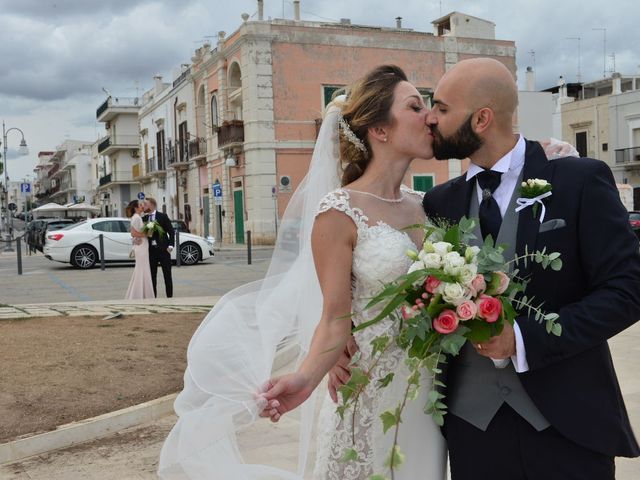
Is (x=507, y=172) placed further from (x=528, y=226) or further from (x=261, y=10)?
(x=261, y=10)

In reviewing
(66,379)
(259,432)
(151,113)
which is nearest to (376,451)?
(259,432)

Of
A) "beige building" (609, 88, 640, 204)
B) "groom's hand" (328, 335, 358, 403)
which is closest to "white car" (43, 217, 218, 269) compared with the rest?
"groom's hand" (328, 335, 358, 403)

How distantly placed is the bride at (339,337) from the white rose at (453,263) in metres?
0.53

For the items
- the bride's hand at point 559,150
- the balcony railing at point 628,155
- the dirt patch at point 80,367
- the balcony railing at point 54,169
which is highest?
the balcony railing at point 54,169

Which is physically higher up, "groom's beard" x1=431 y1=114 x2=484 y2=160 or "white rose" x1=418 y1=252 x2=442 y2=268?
"groom's beard" x1=431 y1=114 x2=484 y2=160

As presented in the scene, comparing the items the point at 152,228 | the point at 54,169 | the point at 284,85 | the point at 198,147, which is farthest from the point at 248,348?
the point at 54,169

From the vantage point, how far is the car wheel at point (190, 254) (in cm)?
2117

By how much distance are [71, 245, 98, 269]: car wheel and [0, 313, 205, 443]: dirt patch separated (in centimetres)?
1168

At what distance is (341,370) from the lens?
8.88 feet

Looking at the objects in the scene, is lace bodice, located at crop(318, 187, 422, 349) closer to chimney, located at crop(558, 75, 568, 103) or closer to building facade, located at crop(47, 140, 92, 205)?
chimney, located at crop(558, 75, 568, 103)

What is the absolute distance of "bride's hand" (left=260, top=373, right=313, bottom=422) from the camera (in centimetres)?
251

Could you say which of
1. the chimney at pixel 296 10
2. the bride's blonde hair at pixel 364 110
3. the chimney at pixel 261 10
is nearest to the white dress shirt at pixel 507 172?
the bride's blonde hair at pixel 364 110

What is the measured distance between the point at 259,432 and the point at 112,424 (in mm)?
1145

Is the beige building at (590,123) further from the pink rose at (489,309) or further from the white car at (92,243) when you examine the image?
the pink rose at (489,309)
